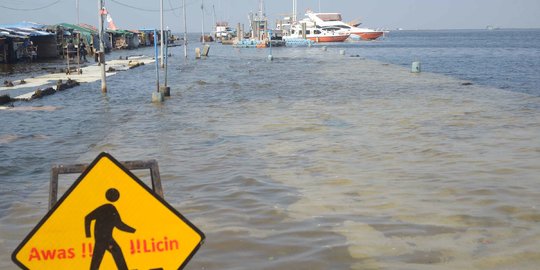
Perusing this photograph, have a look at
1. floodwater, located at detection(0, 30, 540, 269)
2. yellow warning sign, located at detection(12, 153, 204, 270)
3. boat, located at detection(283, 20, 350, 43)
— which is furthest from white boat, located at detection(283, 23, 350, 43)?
yellow warning sign, located at detection(12, 153, 204, 270)

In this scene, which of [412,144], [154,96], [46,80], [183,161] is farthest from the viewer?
[46,80]

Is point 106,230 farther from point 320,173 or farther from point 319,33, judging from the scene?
Result: point 319,33

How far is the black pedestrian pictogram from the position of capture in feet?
11.7

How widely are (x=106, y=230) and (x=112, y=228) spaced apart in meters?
0.04

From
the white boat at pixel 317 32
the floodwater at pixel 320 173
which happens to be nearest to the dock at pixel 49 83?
the floodwater at pixel 320 173

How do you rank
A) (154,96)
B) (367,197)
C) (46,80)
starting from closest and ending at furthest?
(367,197) → (154,96) → (46,80)

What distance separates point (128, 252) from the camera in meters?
3.58

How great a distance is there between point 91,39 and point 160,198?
6715 centimetres

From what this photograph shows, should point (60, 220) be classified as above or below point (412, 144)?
above

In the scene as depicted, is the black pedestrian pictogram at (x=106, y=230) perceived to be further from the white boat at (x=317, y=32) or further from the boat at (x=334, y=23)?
the boat at (x=334, y=23)

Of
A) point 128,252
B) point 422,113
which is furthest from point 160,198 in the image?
point 422,113

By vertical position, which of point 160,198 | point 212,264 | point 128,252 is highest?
point 160,198

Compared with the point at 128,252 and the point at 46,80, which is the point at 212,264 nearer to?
the point at 128,252

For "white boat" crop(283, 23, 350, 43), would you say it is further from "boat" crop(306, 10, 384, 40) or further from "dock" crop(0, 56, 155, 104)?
"dock" crop(0, 56, 155, 104)
